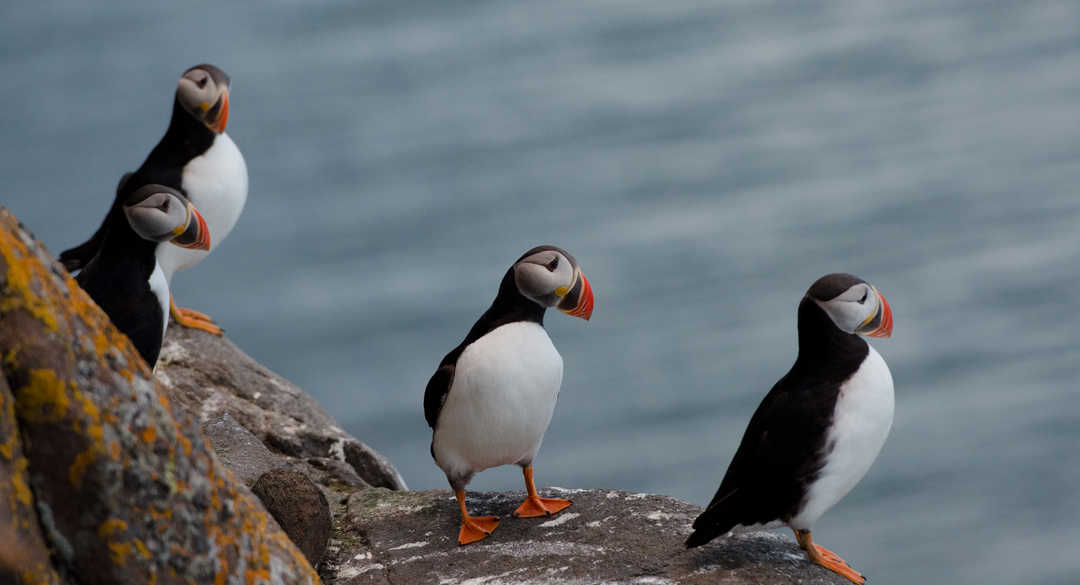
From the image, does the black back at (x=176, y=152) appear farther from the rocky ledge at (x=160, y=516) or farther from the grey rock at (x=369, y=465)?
the rocky ledge at (x=160, y=516)

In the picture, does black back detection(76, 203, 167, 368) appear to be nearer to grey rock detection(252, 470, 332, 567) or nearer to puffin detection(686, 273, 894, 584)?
grey rock detection(252, 470, 332, 567)

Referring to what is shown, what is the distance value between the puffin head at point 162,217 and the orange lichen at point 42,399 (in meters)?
2.40

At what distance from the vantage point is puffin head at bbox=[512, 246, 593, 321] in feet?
14.6

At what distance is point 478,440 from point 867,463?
1329 mm

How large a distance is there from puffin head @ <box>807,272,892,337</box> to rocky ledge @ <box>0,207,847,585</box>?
79 centimetres

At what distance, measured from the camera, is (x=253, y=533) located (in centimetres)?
286

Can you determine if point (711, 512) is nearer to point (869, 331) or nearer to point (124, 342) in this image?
point (869, 331)

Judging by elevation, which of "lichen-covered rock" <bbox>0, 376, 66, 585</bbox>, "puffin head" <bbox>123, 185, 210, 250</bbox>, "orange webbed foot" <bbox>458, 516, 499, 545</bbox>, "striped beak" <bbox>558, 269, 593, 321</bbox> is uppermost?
"puffin head" <bbox>123, 185, 210, 250</bbox>

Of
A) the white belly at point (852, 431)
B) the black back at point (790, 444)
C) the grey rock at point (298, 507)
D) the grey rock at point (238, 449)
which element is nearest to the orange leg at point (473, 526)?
the grey rock at point (298, 507)

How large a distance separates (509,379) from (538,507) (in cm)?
52

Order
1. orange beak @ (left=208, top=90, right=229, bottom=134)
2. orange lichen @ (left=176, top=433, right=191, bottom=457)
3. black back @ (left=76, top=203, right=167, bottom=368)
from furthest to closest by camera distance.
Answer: orange beak @ (left=208, top=90, right=229, bottom=134) < black back @ (left=76, top=203, right=167, bottom=368) < orange lichen @ (left=176, top=433, right=191, bottom=457)

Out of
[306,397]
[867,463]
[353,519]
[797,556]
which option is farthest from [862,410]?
[306,397]

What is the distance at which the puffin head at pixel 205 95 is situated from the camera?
647 centimetres

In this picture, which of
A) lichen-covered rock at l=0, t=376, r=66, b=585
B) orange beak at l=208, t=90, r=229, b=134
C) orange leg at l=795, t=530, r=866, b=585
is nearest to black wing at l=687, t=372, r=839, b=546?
orange leg at l=795, t=530, r=866, b=585
